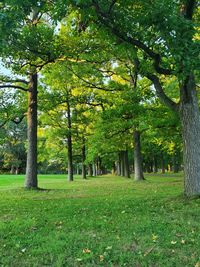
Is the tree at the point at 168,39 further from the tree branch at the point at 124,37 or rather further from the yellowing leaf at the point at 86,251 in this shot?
the yellowing leaf at the point at 86,251

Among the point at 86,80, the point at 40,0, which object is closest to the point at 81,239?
the point at 40,0

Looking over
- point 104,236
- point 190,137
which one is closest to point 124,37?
point 190,137

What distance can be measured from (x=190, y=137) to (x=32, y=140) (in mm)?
8857

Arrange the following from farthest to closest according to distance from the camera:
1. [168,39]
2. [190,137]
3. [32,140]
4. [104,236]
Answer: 1. [32,140]
2. [190,137]
3. [168,39]
4. [104,236]

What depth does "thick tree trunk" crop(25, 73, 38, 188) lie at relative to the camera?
1575 cm

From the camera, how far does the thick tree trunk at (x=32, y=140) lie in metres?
15.8

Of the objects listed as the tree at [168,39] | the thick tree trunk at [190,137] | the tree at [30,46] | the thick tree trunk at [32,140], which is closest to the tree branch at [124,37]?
the tree at [168,39]

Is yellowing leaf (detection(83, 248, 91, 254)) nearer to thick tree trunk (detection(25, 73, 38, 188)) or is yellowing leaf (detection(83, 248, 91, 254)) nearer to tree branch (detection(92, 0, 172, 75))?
tree branch (detection(92, 0, 172, 75))

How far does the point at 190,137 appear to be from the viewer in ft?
30.7

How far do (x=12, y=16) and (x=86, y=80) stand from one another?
15033 mm

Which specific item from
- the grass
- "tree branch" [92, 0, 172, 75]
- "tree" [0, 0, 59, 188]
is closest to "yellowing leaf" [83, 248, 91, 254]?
the grass

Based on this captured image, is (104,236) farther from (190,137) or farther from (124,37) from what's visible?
(124,37)

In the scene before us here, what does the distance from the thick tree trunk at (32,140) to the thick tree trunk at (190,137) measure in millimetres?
8498

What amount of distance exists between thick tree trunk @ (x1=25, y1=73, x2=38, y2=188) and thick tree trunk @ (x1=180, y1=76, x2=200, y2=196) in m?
8.50
